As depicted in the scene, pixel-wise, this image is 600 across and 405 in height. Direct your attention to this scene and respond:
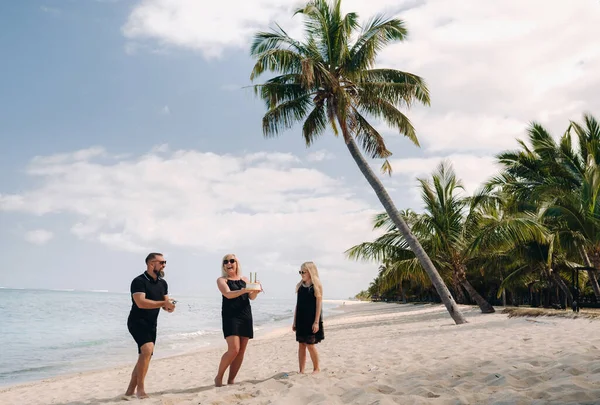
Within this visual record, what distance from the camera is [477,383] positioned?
464cm

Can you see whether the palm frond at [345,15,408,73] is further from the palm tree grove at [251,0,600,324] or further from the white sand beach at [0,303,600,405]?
the white sand beach at [0,303,600,405]

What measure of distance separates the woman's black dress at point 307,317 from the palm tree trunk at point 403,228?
25.3 feet

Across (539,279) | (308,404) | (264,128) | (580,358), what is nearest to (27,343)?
(264,128)

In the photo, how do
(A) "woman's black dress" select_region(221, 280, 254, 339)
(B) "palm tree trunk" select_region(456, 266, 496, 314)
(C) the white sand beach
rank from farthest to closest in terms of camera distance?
(B) "palm tree trunk" select_region(456, 266, 496, 314) → (A) "woman's black dress" select_region(221, 280, 254, 339) → (C) the white sand beach

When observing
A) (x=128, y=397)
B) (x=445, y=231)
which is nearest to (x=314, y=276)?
(x=128, y=397)

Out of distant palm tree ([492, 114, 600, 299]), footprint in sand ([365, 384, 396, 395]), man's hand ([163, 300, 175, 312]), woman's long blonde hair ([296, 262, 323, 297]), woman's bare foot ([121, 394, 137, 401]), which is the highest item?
distant palm tree ([492, 114, 600, 299])

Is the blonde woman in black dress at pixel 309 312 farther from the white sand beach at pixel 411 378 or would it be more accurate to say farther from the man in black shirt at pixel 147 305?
the man in black shirt at pixel 147 305

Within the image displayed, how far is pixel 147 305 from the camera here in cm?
535

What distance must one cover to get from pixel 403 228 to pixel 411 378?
341 inches

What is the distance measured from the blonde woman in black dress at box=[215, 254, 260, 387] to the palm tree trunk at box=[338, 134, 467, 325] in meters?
8.45

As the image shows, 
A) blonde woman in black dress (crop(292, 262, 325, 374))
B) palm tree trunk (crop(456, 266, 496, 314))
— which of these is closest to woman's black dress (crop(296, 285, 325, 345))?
blonde woman in black dress (crop(292, 262, 325, 374))

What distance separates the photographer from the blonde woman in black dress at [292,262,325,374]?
20.5ft

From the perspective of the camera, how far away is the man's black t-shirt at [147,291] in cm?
538

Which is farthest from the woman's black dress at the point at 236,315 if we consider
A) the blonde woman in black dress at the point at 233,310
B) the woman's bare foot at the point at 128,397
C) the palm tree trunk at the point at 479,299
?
the palm tree trunk at the point at 479,299
